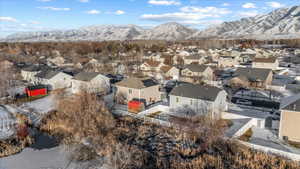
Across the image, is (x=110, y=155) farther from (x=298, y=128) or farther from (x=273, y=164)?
(x=298, y=128)

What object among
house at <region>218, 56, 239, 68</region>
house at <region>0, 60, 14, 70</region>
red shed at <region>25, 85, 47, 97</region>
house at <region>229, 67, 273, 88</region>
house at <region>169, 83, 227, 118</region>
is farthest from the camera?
house at <region>218, 56, 239, 68</region>

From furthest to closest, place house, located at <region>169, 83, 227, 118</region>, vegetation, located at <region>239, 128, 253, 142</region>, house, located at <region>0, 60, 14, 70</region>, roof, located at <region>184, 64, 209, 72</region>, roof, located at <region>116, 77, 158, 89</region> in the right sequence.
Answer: roof, located at <region>184, 64, 209, 72</region> < house, located at <region>0, 60, 14, 70</region> < roof, located at <region>116, 77, 158, 89</region> < house, located at <region>169, 83, 227, 118</region> < vegetation, located at <region>239, 128, 253, 142</region>

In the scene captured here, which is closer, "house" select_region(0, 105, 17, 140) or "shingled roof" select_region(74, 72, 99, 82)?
"house" select_region(0, 105, 17, 140)

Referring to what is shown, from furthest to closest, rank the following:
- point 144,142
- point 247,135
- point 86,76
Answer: point 86,76
point 247,135
point 144,142

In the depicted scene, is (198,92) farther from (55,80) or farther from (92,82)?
(55,80)

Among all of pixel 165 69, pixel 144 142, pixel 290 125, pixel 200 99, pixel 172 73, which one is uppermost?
pixel 165 69

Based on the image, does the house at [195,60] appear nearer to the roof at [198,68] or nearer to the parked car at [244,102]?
the roof at [198,68]

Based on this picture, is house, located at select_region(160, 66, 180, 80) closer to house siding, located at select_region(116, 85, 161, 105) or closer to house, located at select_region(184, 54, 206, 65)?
house siding, located at select_region(116, 85, 161, 105)

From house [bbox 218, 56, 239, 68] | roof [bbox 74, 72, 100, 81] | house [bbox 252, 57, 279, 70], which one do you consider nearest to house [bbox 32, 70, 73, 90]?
roof [bbox 74, 72, 100, 81]

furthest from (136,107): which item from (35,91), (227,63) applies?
(227,63)
